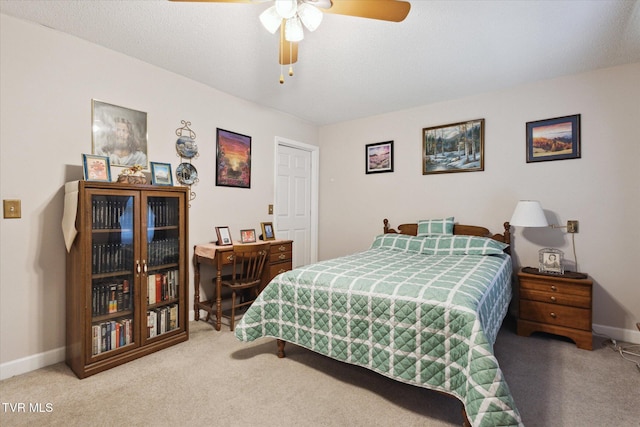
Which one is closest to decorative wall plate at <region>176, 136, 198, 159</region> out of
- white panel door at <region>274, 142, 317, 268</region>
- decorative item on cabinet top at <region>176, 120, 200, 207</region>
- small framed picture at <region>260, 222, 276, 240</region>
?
decorative item on cabinet top at <region>176, 120, 200, 207</region>

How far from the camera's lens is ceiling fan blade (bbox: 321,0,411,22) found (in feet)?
5.21

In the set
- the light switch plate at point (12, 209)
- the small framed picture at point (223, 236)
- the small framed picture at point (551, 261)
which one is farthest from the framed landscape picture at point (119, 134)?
the small framed picture at point (551, 261)

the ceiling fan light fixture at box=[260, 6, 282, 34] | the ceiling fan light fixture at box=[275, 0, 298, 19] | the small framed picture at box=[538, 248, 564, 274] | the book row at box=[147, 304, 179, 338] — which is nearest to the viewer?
the ceiling fan light fixture at box=[275, 0, 298, 19]

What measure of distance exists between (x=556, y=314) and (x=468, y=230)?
1144mm

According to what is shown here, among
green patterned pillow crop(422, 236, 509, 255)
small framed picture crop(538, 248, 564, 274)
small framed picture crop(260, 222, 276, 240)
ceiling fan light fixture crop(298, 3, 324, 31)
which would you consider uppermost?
ceiling fan light fixture crop(298, 3, 324, 31)

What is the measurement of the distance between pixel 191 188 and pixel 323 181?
2.14m

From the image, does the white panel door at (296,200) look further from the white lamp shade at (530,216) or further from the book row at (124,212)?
the white lamp shade at (530,216)

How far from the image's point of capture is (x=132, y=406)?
175 centimetres

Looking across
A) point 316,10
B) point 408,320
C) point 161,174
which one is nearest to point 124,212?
point 161,174

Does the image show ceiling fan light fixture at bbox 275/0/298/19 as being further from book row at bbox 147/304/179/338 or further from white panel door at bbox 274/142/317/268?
white panel door at bbox 274/142/317/268

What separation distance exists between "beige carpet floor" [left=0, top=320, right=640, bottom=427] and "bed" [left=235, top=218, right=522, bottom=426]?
21 cm

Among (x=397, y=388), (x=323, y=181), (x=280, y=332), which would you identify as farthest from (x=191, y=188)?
(x=397, y=388)

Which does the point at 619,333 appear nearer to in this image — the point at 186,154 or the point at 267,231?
the point at 267,231

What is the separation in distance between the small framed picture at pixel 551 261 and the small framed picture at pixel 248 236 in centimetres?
291
